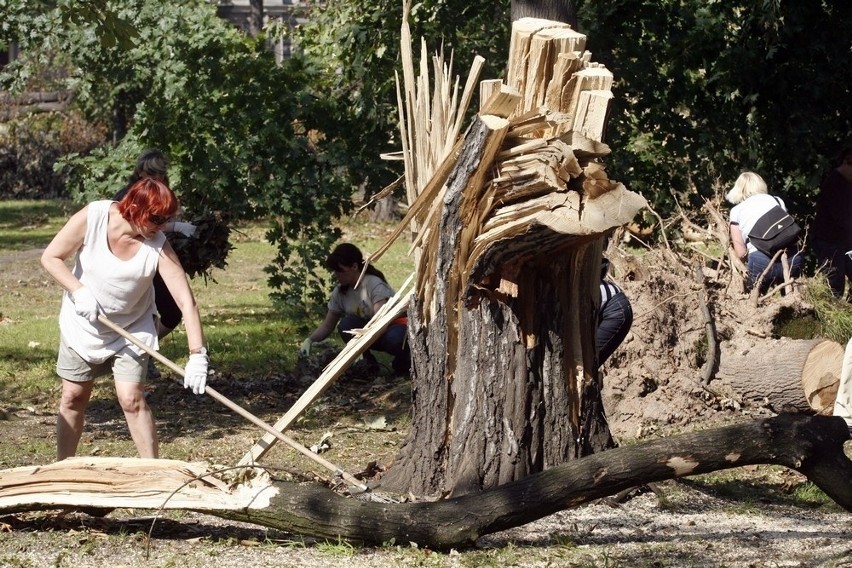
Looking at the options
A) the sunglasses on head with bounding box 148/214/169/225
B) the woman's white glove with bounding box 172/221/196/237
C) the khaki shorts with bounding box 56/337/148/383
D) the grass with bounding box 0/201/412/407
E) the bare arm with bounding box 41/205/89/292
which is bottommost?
the grass with bounding box 0/201/412/407

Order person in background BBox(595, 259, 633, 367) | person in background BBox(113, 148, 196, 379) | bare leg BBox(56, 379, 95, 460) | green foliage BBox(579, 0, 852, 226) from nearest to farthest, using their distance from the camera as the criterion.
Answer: bare leg BBox(56, 379, 95, 460)
person in background BBox(595, 259, 633, 367)
person in background BBox(113, 148, 196, 379)
green foliage BBox(579, 0, 852, 226)

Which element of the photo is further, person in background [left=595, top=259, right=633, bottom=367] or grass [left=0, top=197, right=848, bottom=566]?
person in background [left=595, top=259, right=633, bottom=367]

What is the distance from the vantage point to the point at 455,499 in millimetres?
4914

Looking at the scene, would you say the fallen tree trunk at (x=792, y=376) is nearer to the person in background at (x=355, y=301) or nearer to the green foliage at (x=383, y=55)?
the person in background at (x=355, y=301)

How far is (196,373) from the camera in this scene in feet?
18.0

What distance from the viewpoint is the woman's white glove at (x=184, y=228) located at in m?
8.82

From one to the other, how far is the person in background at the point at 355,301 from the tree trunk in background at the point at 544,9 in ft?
7.44

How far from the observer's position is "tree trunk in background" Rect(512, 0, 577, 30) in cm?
680

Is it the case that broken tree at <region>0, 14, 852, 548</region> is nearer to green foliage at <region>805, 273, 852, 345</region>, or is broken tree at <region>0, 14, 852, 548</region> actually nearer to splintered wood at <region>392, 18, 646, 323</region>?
splintered wood at <region>392, 18, 646, 323</region>

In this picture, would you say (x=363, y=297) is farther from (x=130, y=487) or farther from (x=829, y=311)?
(x=130, y=487)

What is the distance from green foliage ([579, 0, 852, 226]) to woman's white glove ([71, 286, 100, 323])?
4.90m

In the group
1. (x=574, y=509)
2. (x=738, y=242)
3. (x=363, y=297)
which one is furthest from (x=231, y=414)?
(x=738, y=242)

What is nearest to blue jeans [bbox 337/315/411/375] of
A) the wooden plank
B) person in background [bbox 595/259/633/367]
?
person in background [bbox 595/259/633/367]

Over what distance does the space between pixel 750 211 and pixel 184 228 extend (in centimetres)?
429
